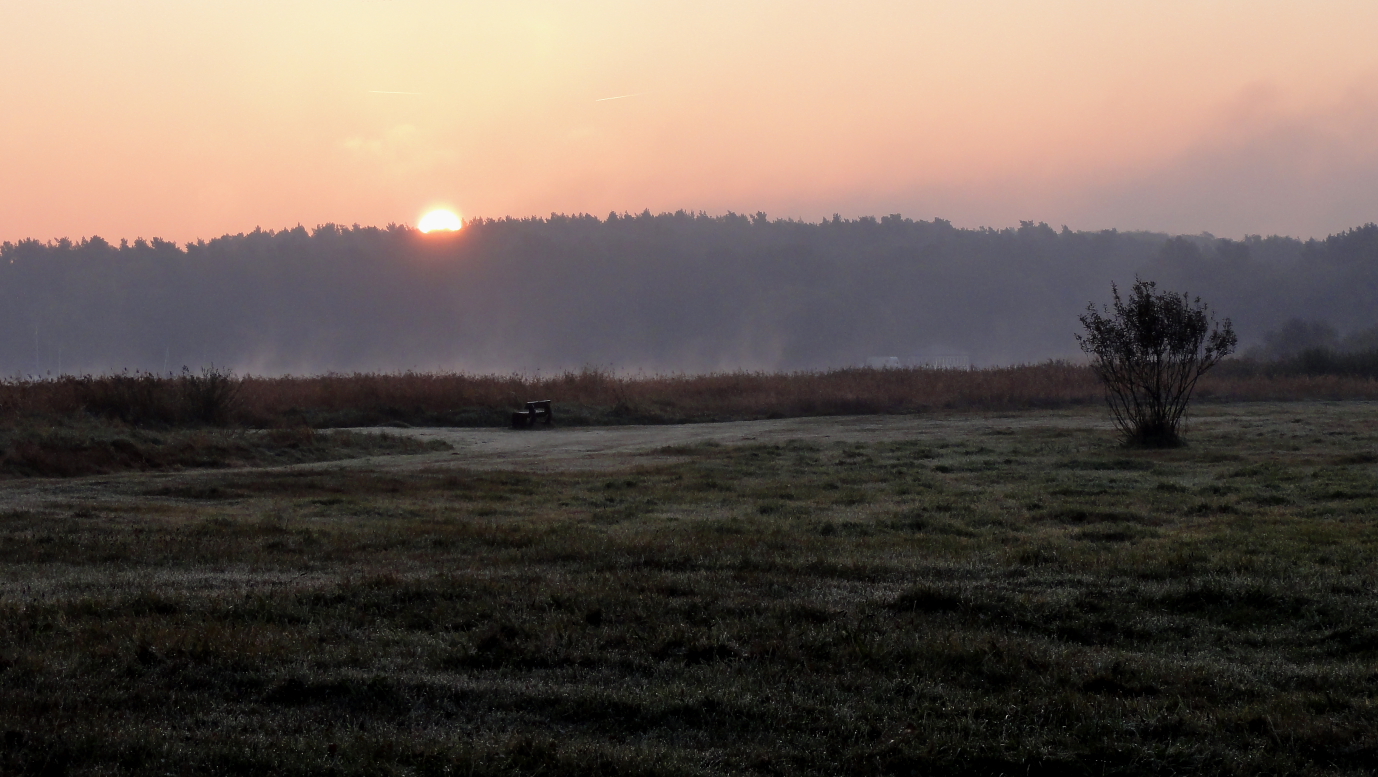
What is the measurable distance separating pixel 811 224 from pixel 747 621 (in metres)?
177

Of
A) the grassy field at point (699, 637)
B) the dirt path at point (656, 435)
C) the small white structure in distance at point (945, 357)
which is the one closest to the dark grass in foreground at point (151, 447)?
the dirt path at point (656, 435)

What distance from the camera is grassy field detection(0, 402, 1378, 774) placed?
485 centimetres

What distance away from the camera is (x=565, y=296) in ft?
545

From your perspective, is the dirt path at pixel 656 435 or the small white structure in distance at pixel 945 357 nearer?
the dirt path at pixel 656 435

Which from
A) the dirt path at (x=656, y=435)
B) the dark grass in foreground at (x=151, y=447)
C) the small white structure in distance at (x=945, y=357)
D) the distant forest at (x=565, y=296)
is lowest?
the dirt path at (x=656, y=435)

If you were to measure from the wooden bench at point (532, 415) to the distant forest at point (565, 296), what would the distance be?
114074 millimetres

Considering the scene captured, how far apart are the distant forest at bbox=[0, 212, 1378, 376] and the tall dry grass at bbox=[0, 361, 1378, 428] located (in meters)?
96.5

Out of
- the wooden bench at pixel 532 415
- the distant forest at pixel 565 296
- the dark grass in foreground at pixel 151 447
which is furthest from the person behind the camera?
the distant forest at pixel 565 296

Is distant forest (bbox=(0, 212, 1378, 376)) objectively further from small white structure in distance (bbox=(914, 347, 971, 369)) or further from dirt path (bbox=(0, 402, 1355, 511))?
dirt path (bbox=(0, 402, 1355, 511))

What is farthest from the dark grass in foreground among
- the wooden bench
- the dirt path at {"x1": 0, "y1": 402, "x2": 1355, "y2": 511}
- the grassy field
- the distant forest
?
the distant forest

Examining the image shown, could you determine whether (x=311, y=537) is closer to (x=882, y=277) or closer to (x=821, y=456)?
(x=821, y=456)

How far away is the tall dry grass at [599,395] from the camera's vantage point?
3084 cm

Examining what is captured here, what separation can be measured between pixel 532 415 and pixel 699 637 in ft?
103

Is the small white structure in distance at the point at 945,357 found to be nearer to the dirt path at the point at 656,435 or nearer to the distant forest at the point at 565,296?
the distant forest at the point at 565,296
